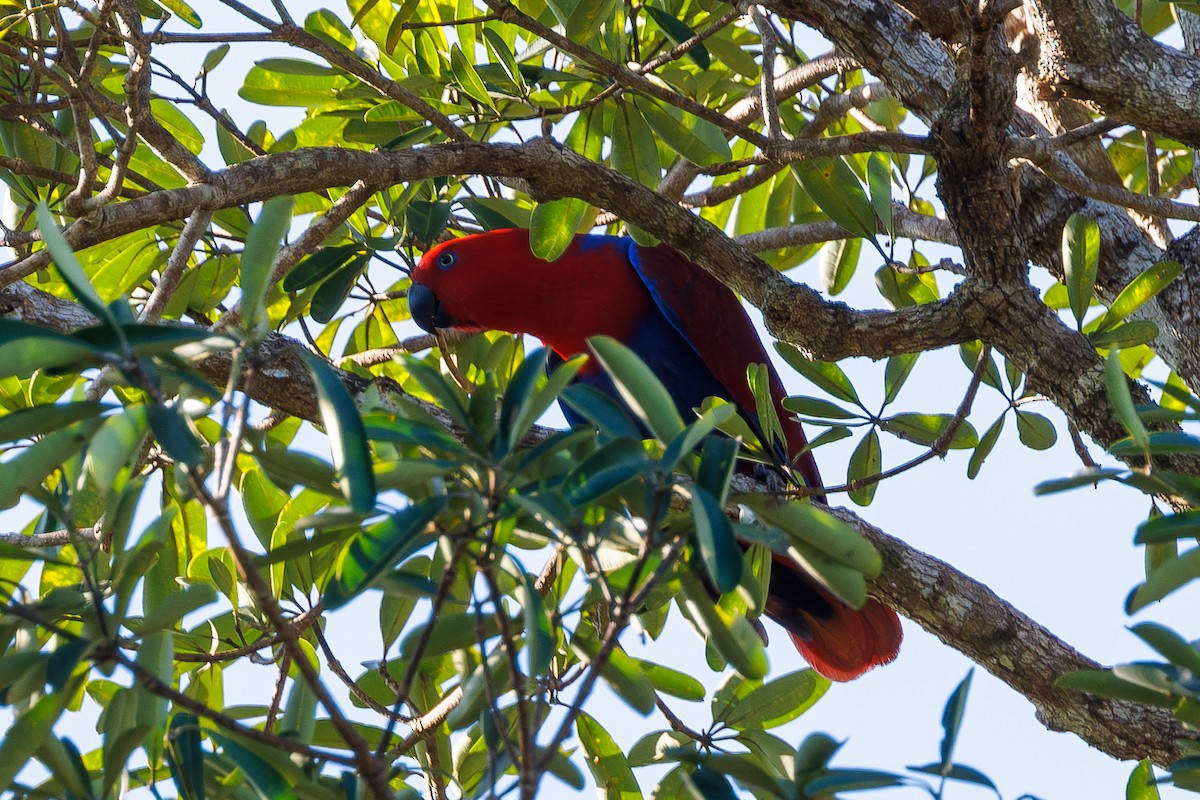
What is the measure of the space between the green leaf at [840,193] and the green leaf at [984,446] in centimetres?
46

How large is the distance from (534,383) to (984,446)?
4.61 feet

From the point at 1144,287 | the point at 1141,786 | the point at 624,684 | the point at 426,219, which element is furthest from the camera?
the point at 426,219

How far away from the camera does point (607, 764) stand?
7.70 ft

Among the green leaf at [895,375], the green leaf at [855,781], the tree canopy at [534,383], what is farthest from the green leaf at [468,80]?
the green leaf at [855,781]

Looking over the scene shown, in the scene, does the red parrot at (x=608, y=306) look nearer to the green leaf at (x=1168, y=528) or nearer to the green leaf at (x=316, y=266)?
the green leaf at (x=316, y=266)

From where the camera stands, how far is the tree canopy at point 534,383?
1.14 m

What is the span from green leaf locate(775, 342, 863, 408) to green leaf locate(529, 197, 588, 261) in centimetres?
50

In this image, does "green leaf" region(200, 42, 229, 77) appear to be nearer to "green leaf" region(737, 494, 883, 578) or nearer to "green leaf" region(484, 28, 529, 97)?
"green leaf" region(484, 28, 529, 97)

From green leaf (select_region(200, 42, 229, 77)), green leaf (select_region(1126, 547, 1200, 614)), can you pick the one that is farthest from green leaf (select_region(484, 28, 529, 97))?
green leaf (select_region(1126, 547, 1200, 614))

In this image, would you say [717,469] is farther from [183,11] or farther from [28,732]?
[183,11]

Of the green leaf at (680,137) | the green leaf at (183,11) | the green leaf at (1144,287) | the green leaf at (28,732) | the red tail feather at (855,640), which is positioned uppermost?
the green leaf at (183,11)

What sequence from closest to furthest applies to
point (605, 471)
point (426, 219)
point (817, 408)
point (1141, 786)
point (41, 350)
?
point (41, 350)
point (605, 471)
point (1141, 786)
point (817, 408)
point (426, 219)

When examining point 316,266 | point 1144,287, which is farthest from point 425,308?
point 1144,287

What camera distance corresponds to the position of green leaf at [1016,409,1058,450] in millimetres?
2537
